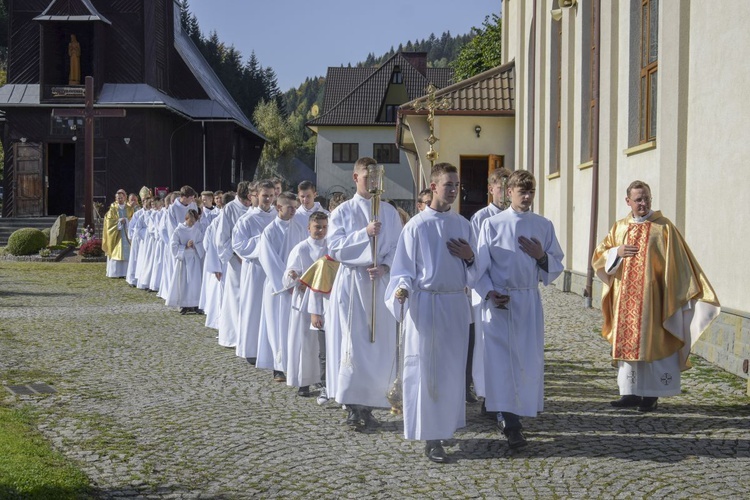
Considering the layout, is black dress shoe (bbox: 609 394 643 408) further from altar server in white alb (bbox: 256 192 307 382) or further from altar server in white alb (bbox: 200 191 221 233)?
altar server in white alb (bbox: 200 191 221 233)

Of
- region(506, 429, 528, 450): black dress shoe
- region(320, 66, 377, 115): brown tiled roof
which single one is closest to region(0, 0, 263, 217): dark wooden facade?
region(320, 66, 377, 115): brown tiled roof

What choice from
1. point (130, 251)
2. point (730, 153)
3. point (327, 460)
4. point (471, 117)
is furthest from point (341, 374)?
point (471, 117)

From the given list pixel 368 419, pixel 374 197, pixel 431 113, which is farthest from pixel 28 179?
pixel 368 419

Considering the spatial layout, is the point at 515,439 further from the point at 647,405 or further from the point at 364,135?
the point at 364,135

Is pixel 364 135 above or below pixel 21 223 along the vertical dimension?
above

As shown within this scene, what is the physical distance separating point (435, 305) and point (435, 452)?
978mm

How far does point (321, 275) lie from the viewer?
358 inches

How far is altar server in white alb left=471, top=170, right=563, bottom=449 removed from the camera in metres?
7.55

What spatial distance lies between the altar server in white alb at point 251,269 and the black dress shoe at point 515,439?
4712 millimetres

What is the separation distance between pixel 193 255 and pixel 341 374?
1023cm

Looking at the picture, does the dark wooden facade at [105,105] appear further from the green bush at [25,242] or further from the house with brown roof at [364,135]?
the house with brown roof at [364,135]

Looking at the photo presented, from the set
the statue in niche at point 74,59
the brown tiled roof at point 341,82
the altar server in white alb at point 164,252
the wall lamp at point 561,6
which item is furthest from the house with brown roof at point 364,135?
the wall lamp at point 561,6

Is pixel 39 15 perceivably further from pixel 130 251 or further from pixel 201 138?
pixel 130 251

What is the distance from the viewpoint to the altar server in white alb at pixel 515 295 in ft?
24.8
